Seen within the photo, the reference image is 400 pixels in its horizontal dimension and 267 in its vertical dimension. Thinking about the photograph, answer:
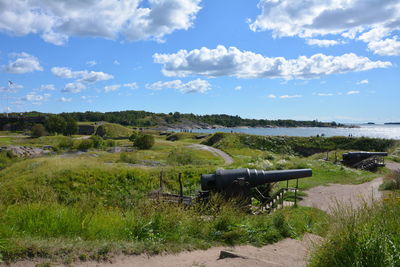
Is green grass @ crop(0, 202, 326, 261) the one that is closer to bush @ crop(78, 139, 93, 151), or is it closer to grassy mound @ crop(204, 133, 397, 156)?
bush @ crop(78, 139, 93, 151)

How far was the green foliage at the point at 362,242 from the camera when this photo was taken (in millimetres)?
3783

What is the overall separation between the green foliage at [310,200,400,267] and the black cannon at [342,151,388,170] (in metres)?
29.2

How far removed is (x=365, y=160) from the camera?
32.3 m

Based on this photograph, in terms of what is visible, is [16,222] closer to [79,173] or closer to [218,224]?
[218,224]

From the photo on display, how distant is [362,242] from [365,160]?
31.8m

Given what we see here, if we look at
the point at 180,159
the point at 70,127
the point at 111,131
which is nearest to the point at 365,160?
the point at 180,159

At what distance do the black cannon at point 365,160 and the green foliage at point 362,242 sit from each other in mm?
29207

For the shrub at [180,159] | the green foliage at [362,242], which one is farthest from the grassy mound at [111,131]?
the green foliage at [362,242]

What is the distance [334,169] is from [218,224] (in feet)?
69.9

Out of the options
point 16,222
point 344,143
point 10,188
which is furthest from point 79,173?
point 344,143

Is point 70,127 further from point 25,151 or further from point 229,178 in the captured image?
point 229,178

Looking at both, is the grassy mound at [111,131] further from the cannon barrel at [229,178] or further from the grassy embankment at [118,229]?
the grassy embankment at [118,229]

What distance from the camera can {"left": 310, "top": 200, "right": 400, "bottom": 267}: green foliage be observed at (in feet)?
12.4

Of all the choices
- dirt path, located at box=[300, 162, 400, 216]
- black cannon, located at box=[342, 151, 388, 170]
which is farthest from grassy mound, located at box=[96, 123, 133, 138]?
dirt path, located at box=[300, 162, 400, 216]
